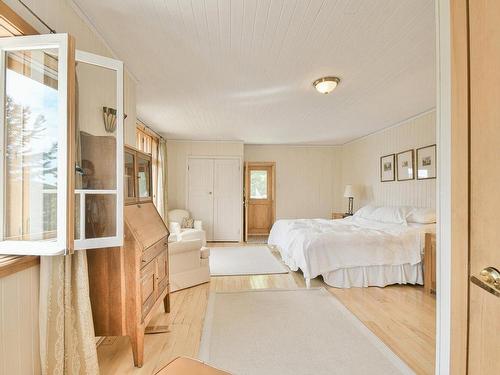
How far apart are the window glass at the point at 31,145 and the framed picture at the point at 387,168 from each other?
16.2ft

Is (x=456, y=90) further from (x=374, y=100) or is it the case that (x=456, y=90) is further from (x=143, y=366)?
(x=374, y=100)

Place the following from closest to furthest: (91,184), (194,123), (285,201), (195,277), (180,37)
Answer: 1. (91,184)
2. (180,37)
3. (195,277)
4. (194,123)
5. (285,201)

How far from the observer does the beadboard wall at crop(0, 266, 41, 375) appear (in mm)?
1223

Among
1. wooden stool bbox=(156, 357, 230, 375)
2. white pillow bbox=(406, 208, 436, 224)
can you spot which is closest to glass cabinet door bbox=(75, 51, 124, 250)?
wooden stool bbox=(156, 357, 230, 375)

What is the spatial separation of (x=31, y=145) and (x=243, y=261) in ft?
11.5

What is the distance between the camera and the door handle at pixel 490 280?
73 cm

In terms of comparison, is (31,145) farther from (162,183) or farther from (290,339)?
(162,183)

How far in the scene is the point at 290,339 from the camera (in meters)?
2.11

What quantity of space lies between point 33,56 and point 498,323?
7.57 feet

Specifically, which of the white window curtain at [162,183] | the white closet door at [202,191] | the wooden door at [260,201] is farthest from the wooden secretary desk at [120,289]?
the wooden door at [260,201]

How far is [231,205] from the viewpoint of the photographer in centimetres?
607

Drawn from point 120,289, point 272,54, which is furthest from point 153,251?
point 272,54

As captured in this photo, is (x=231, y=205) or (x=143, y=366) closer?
(x=143, y=366)

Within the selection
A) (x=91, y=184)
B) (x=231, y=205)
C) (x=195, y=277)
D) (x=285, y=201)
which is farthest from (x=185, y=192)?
(x=91, y=184)
